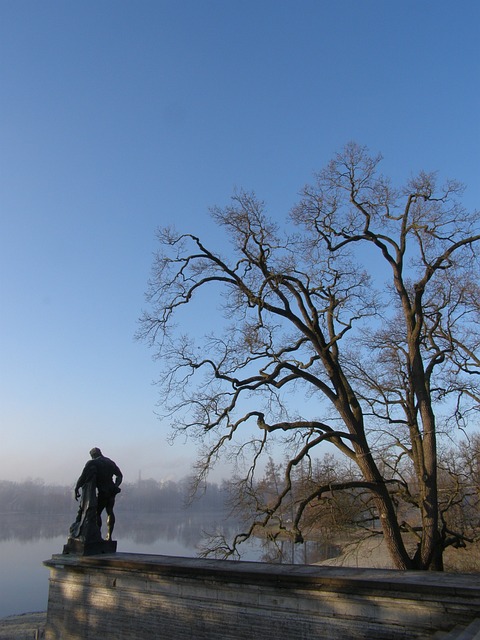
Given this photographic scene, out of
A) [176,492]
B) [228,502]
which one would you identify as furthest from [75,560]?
[176,492]

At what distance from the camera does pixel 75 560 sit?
8.93 meters

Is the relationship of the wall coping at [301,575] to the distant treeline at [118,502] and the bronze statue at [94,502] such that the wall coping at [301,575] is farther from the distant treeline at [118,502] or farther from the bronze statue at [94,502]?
the distant treeline at [118,502]

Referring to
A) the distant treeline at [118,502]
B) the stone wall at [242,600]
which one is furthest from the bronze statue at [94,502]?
the distant treeline at [118,502]

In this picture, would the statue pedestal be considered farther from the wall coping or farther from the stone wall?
the wall coping

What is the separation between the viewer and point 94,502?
31.7 feet

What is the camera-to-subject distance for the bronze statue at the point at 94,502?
944 cm

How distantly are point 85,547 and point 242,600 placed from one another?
3.79m

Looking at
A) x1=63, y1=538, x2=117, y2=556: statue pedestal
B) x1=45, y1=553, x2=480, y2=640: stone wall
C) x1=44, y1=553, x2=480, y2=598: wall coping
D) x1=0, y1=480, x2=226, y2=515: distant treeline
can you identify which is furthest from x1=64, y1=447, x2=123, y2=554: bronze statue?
x1=0, y1=480, x2=226, y2=515: distant treeline

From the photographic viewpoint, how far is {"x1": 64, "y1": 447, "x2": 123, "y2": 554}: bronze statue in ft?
31.0

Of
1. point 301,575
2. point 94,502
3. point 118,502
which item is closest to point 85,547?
point 94,502

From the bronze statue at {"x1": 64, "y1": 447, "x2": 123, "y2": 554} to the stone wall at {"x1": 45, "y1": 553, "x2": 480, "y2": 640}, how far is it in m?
0.37

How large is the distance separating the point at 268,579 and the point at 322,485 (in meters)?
6.05

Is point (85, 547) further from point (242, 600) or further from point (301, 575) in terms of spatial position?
point (301, 575)

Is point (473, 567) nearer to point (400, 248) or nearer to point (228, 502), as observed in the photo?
point (228, 502)
